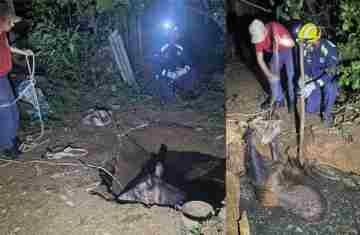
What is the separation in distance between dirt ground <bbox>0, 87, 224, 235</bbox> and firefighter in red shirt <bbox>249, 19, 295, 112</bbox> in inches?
38.7

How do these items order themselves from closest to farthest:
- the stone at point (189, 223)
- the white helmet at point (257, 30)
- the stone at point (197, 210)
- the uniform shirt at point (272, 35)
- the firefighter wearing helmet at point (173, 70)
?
the stone at point (189, 223) → the stone at point (197, 210) → the white helmet at point (257, 30) → the uniform shirt at point (272, 35) → the firefighter wearing helmet at point (173, 70)

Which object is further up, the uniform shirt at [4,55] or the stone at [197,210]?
the uniform shirt at [4,55]

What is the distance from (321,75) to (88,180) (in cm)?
315

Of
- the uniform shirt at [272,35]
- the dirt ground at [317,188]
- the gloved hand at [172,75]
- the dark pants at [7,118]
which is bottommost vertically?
A: the dirt ground at [317,188]

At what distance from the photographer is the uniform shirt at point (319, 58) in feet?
16.7

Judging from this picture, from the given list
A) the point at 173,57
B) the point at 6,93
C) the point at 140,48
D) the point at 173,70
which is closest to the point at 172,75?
the point at 173,70

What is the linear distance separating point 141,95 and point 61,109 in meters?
1.29

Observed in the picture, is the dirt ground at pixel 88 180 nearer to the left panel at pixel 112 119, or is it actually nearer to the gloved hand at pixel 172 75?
the left panel at pixel 112 119

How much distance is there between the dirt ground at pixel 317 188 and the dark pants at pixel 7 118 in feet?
8.88

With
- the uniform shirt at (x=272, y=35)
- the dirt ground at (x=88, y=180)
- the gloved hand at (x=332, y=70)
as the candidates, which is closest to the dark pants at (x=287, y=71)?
the uniform shirt at (x=272, y=35)

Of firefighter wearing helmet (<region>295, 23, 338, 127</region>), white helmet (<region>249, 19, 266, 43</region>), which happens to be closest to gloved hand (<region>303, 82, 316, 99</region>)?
firefighter wearing helmet (<region>295, 23, 338, 127</region>)

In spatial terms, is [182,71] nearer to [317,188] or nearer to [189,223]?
[317,188]

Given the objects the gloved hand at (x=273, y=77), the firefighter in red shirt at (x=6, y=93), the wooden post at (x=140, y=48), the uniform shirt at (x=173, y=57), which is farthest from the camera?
the wooden post at (x=140, y=48)

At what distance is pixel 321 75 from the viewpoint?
5.26 metres
